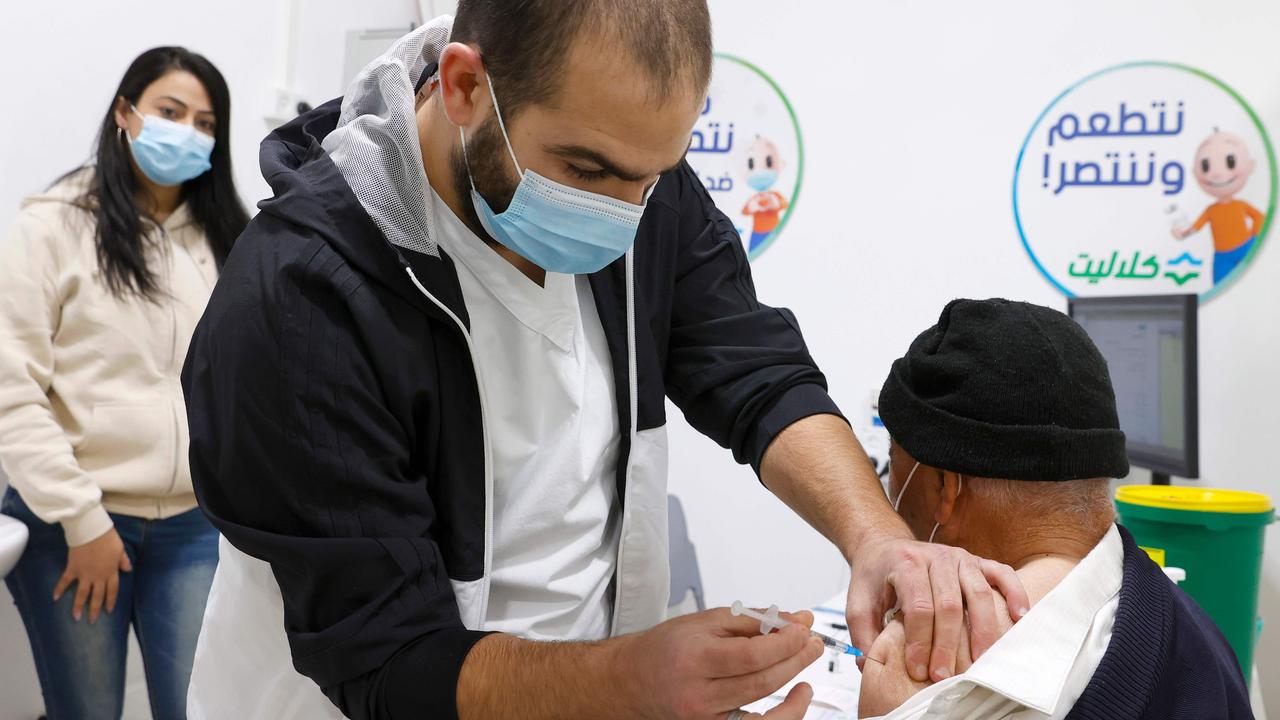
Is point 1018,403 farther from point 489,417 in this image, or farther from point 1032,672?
point 489,417

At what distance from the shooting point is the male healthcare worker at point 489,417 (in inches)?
39.6

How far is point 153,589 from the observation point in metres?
2.39

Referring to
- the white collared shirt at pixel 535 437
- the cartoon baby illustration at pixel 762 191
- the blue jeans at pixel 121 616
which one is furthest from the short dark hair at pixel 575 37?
the cartoon baby illustration at pixel 762 191

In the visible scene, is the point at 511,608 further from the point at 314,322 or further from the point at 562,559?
the point at 314,322

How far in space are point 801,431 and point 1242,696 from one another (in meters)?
0.59

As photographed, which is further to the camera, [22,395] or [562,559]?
[22,395]

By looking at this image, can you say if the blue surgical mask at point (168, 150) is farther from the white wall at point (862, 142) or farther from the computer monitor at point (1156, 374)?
the computer monitor at point (1156, 374)

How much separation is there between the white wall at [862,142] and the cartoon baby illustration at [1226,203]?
0.24 ft

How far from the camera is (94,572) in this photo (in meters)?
2.26

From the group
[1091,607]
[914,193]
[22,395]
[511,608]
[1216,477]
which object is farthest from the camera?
[914,193]

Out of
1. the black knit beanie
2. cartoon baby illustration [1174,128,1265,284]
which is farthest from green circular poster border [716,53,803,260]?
the black knit beanie

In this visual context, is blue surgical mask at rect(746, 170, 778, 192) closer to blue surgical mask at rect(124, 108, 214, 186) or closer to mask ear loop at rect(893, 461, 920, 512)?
blue surgical mask at rect(124, 108, 214, 186)

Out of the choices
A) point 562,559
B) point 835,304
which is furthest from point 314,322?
point 835,304

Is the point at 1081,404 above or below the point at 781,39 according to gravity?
below
